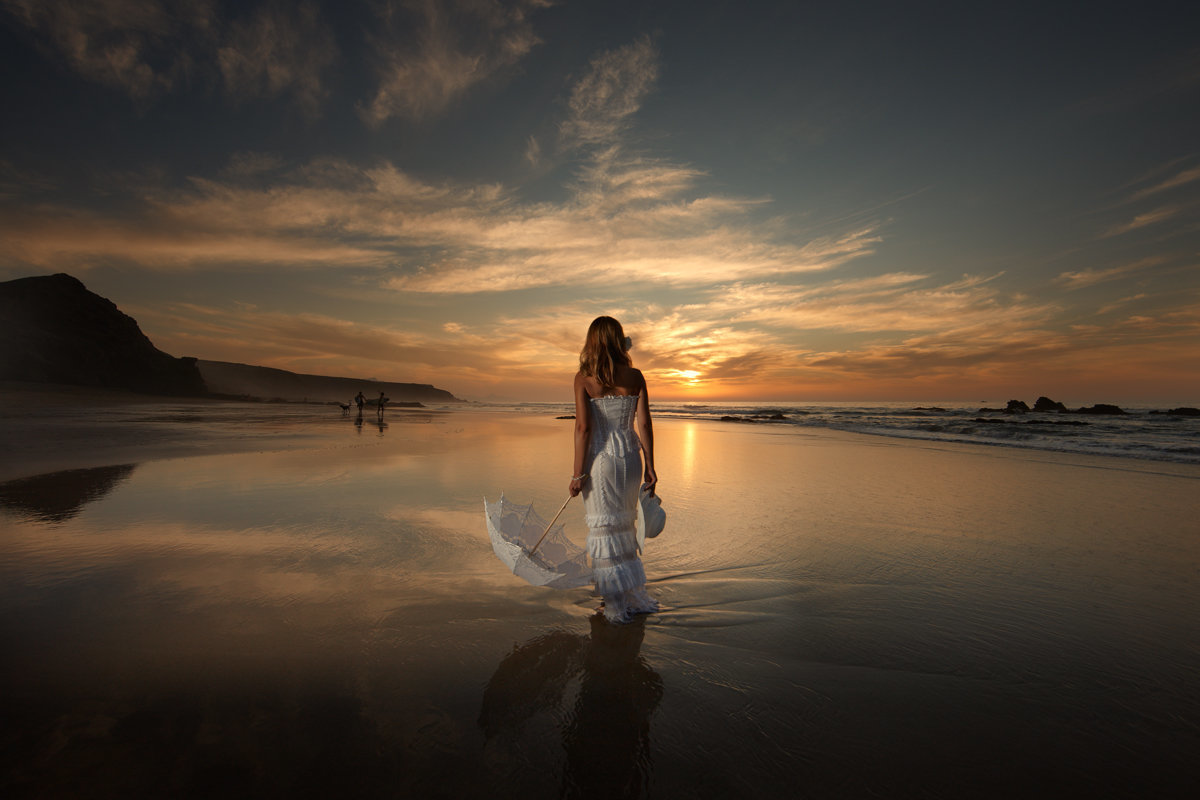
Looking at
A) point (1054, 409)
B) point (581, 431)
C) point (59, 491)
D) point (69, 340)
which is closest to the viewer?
point (581, 431)

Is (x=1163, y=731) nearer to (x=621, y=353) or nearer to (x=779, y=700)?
(x=779, y=700)

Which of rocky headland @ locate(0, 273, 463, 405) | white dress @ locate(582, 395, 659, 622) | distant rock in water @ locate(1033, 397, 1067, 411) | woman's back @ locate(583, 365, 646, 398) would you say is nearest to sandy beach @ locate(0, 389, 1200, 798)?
white dress @ locate(582, 395, 659, 622)

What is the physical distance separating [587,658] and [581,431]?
161 cm

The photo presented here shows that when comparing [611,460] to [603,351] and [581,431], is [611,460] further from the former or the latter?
[603,351]

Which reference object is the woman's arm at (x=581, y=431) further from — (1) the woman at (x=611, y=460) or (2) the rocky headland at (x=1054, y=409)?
(2) the rocky headland at (x=1054, y=409)

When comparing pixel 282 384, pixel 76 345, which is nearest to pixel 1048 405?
pixel 76 345

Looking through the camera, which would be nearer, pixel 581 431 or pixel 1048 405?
pixel 581 431

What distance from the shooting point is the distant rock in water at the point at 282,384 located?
386ft

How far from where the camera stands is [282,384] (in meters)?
136

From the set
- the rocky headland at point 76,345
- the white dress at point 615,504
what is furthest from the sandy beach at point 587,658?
the rocky headland at point 76,345

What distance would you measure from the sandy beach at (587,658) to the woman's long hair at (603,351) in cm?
192

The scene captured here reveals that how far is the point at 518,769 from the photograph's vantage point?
7.07ft

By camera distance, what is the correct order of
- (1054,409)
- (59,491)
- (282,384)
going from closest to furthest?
(59,491)
(1054,409)
(282,384)

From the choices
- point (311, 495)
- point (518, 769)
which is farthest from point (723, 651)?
point (311, 495)
